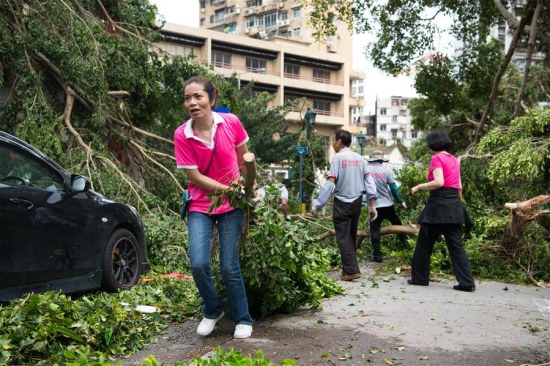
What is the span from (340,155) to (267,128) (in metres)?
32.7

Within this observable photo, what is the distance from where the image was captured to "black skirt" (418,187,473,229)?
7488 mm

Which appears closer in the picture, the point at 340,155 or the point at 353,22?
the point at 340,155

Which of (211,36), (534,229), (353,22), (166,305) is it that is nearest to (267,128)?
(353,22)

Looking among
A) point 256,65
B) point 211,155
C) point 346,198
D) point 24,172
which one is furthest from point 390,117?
point 211,155

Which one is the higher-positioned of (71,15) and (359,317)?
(71,15)

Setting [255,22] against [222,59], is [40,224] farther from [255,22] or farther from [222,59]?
[255,22]

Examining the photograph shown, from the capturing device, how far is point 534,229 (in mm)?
8672

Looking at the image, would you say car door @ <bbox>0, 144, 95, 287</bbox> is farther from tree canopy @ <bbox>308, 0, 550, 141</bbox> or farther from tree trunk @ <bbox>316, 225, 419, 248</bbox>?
tree canopy @ <bbox>308, 0, 550, 141</bbox>

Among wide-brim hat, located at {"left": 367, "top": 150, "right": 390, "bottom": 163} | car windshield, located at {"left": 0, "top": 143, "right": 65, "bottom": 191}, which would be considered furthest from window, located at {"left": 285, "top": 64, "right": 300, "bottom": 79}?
car windshield, located at {"left": 0, "top": 143, "right": 65, "bottom": 191}

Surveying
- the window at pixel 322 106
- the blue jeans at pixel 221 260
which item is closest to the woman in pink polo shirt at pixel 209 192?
the blue jeans at pixel 221 260

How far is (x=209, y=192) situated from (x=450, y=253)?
12.9 feet

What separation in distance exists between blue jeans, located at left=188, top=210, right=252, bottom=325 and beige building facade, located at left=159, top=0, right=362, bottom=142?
51814 mm

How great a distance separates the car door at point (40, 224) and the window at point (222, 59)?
2384 inches

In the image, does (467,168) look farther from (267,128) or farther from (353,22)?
(267,128)
